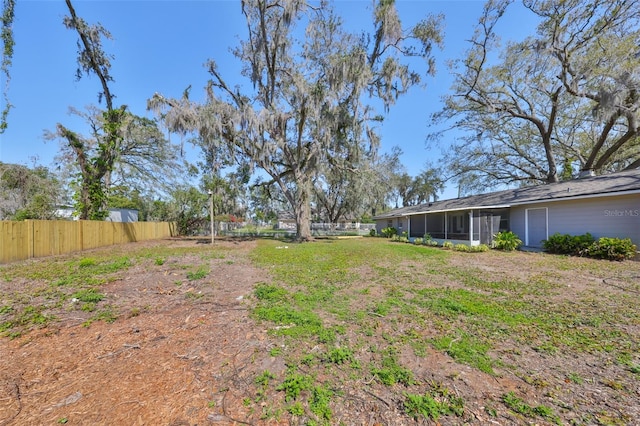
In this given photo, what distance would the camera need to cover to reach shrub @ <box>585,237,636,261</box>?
7.55 metres

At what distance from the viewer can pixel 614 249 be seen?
25.1 feet

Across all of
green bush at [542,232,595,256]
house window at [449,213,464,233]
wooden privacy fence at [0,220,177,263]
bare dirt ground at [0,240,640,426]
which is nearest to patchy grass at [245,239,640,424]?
bare dirt ground at [0,240,640,426]

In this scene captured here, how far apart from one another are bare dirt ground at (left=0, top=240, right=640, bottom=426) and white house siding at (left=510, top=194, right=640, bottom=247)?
949cm

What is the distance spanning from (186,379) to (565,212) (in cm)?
1340

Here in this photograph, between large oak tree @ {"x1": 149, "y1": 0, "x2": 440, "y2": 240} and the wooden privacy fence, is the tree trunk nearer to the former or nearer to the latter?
large oak tree @ {"x1": 149, "y1": 0, "x2": 440, "y2": 240}

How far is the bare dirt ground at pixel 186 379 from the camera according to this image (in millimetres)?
1785

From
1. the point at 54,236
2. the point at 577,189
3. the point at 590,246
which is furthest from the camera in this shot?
the point at 577,189

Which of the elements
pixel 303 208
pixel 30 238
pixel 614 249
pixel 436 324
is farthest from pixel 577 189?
pixel 30 238

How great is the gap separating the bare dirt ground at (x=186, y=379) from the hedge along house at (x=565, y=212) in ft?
31.2

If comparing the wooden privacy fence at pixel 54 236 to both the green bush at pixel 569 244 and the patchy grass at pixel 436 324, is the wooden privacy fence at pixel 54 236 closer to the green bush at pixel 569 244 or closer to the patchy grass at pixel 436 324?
the patchy grass at pixel 436 324

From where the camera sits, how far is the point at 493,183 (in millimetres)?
18703

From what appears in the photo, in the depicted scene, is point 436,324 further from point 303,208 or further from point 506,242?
point 303,208

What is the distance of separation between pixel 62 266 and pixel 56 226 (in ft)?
12.8

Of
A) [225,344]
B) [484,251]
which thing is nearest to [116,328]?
[225,344]
